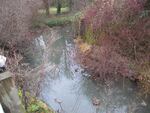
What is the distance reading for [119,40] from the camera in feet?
47.5

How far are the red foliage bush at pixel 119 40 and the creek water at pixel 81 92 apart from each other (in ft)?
2.26

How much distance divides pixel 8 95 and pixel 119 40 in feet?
35.8

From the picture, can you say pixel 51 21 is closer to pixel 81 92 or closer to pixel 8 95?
pixel 81 92

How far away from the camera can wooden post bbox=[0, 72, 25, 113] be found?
3.96m

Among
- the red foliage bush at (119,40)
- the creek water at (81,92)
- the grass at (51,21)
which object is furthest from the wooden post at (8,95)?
the grass at (51,21)

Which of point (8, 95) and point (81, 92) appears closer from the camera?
point (8, 95)

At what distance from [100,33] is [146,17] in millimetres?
3022

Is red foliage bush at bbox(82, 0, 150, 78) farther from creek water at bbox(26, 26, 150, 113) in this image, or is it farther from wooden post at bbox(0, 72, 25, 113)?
wooden post at bbox(0, 72, 25, 113)

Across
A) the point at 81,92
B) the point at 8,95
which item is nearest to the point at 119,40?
the point at 81,92

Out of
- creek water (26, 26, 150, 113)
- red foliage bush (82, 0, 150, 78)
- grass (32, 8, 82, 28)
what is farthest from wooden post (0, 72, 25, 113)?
grass (32, 8, 82, 28)

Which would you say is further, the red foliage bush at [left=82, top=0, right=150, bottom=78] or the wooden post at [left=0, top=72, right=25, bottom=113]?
the red foliage bush at [left=82, top=0, right=150, bottom=78]

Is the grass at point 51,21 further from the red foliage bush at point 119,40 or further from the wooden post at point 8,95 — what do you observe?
the wooden post at point 8,95

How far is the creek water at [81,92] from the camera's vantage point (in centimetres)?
1098

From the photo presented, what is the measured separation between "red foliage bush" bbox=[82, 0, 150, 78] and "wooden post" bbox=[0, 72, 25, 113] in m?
9.07
